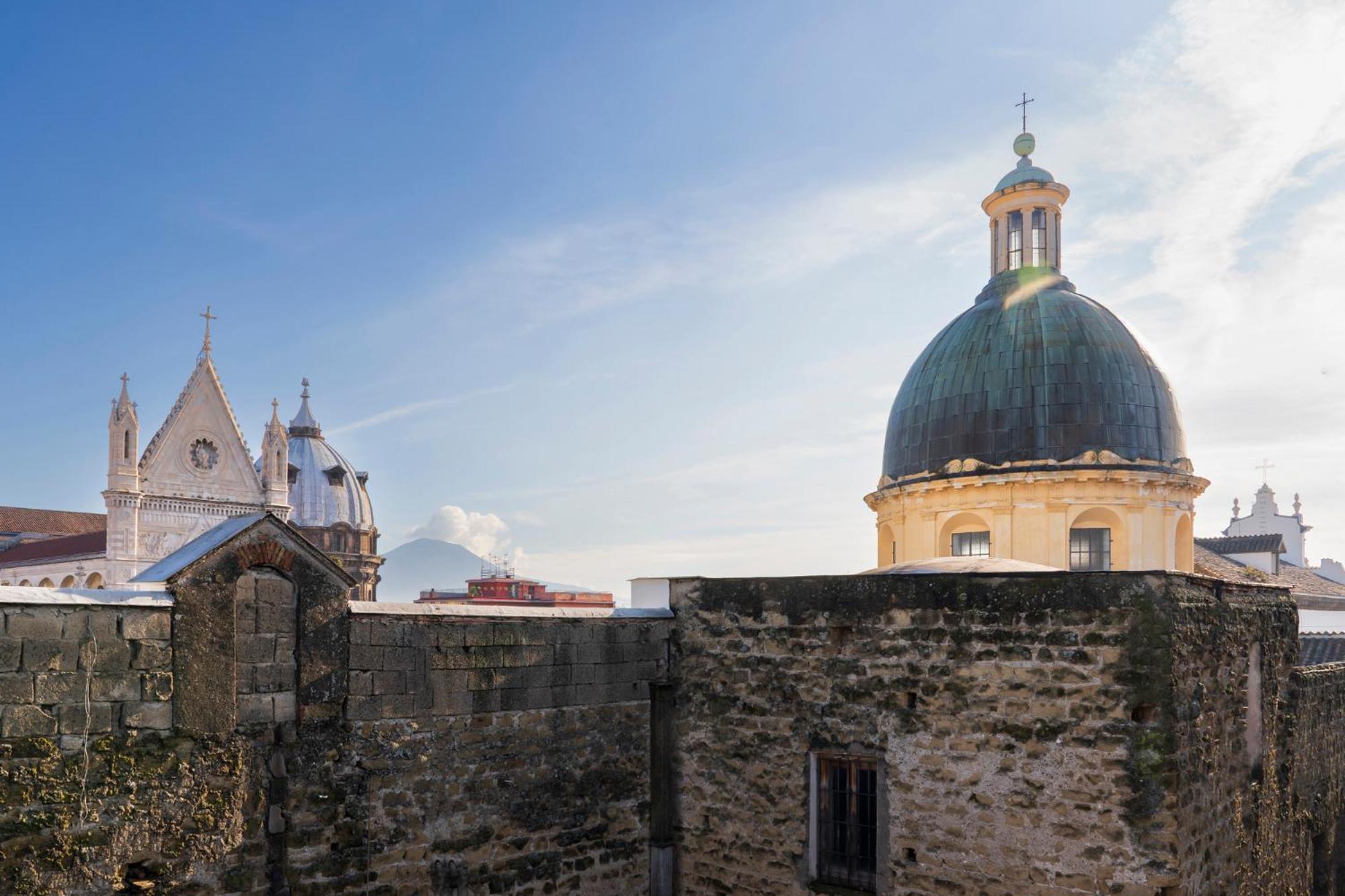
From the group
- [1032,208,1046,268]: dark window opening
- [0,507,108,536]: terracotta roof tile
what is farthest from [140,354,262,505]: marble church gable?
[1032,208,1046,268]: dark window opening

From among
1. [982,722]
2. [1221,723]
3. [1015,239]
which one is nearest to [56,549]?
[1015,239]

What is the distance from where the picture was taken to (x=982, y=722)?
32.5 feet

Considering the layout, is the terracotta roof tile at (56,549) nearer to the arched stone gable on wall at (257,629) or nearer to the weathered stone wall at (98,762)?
the arched stone gable on wall at (257,629)

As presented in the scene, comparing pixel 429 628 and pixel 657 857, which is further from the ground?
pixel 429 628

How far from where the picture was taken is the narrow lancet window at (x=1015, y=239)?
24344mm

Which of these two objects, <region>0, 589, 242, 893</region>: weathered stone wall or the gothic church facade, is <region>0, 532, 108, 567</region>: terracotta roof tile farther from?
<region>0, 589, 242, 893</region>: weathered stone wall

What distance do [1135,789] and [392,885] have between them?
6.87 meters

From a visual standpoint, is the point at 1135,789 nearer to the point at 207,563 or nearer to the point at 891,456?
the point at 207,563

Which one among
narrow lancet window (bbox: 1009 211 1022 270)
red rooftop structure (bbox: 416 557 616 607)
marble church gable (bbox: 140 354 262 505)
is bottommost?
red rooftop structure (bbox: 416 557 616 607)

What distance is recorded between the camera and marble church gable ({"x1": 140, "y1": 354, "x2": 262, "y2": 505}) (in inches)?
1708

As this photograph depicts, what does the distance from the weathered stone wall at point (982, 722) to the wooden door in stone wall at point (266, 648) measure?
15.3 feet

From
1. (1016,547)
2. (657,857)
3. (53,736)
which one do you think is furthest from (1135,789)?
(1016,547)

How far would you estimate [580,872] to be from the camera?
10.8 m

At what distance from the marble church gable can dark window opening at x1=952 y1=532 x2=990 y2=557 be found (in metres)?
35.1
